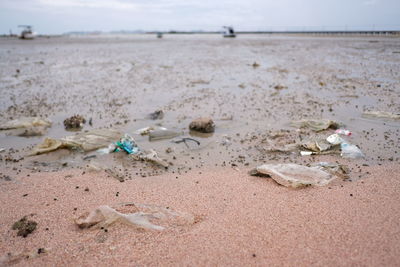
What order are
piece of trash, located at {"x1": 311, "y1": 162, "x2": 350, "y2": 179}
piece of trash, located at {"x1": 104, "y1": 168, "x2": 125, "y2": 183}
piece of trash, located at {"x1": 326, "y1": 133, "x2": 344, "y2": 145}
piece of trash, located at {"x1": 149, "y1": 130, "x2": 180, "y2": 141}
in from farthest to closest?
piece of trash, located at {"x1": 149, "y1": 130, "x2": 180, "y2": 141}
piece of trash, located at {"x1": 326, "y1": 133, "x2": 344, "y2": 145}
piece of trash, located at {"x1": 104, "y1": 168, "x2": 125, "y2": 183}
piece of trash, located at {"x1": 311, "y1": 162, "x2": 350, "y2": 179}

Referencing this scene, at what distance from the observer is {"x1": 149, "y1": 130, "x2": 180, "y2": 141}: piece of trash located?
22.0 feet

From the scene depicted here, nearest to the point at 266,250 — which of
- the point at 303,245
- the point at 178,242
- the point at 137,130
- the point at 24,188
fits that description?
the point at 303,245

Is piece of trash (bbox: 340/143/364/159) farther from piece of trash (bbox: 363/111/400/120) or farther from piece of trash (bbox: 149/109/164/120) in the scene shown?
piece of trash (bbox: 149/109/164/120)

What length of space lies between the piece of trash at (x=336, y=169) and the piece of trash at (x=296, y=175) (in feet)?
0.73

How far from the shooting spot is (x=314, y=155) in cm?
555

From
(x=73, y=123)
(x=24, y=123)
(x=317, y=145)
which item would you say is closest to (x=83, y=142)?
(x=73, y=123)

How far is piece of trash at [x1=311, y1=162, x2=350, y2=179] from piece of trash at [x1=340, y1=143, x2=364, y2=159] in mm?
731

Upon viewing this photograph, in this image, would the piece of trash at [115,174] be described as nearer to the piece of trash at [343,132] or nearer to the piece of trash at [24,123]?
the piece of trash at [24,123]

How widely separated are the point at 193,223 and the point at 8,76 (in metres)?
A: 16.8

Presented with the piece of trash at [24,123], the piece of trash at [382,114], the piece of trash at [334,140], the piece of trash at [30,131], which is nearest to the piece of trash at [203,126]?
the piece of trash at [334,140]

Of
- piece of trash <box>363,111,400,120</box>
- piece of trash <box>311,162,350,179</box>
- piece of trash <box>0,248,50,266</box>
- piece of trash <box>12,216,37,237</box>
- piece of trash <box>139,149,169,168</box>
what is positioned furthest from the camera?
piece of trash <box>363,111,400,120</box>

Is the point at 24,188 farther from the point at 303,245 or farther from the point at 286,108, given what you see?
the point at 286,108

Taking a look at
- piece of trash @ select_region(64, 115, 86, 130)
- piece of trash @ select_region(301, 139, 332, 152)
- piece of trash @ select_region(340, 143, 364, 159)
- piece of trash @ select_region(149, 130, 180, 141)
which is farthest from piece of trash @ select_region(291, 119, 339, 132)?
piece of trash @ select_region(64, 115, 86, 130)

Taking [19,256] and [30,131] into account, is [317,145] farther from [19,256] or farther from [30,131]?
[30,131]
